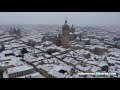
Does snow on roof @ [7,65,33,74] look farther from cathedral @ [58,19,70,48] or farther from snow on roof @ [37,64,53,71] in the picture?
cathedral @ [58,19,70,48]

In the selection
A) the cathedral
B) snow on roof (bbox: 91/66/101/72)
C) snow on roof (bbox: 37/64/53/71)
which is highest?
the cathedral

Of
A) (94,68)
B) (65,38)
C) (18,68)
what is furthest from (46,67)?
(65,38)

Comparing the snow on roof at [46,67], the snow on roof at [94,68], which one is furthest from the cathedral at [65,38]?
the snow on roof at [94,68]

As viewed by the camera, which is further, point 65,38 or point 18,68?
point 65,38

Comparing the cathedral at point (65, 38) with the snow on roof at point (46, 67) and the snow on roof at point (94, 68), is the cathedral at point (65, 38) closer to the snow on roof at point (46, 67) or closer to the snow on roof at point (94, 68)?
the snow on roof at point (46, 67)

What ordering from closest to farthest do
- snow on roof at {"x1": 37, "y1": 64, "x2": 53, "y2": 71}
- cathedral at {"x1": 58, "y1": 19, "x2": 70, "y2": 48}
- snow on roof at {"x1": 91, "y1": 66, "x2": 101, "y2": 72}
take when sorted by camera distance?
snow on roof at {"x1": 91, "y1": 66, "x2": 101, "y2": 72}
snow on roof at {"x1": 37, "y1": 64, "x2": 53, "y2": 71}
cathedral at {"x1": 58, "y1": 19, "x2": 70, "y2": 48}

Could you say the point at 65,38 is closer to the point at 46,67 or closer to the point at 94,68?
the point at 46,67

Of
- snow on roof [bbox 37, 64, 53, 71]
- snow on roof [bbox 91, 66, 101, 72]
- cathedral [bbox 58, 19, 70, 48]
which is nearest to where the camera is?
snow on roof [bbox 91, 66, 101, 72]

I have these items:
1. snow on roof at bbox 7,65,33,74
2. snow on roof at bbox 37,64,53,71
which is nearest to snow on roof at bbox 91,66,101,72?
snow on roof at bbox 37,64,53,71

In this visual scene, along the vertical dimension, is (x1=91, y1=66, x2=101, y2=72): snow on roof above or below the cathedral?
below
